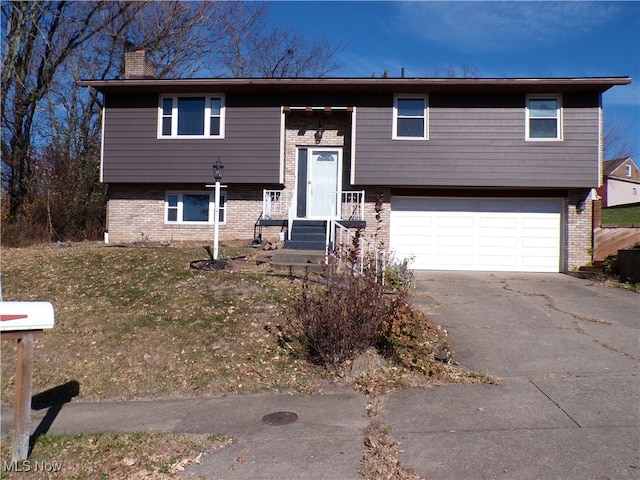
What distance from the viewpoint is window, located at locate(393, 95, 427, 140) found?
48.1ft

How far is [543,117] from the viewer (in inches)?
568

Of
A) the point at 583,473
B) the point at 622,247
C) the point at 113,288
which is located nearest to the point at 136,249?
the point at 113,288

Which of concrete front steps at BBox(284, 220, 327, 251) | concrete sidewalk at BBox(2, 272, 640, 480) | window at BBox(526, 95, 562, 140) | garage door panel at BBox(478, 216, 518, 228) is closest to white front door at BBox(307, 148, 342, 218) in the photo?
concrete front steps at BBox(284, 220, 327, 251)

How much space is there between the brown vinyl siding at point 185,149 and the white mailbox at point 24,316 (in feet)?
36.7

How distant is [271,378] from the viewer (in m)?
5.80

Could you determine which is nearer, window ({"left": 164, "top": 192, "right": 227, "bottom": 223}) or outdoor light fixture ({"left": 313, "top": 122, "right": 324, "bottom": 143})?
outdoor light fixture ({"left": 313, "top": 122, "right": 324, "bottom": 143})

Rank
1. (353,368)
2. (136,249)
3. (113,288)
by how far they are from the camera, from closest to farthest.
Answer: (353,368) → (113,288) → (136,249)

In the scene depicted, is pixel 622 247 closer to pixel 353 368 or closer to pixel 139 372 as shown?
pixel 353 368

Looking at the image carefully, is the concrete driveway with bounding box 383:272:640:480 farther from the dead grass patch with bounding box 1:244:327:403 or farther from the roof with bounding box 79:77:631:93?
the roof with bounding box 79:77:631:93

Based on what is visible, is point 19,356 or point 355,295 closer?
point 19,356

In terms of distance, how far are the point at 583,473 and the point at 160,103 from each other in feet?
48.8

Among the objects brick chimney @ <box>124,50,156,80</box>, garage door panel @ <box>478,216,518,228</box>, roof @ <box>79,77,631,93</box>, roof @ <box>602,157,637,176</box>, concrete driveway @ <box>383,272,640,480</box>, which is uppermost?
roof @ <box>602,157,637,176</box>

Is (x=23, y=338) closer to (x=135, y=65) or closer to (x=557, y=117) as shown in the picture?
(x=135, y=65)

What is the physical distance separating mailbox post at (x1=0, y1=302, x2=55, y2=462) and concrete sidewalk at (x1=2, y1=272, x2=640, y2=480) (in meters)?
0.69
